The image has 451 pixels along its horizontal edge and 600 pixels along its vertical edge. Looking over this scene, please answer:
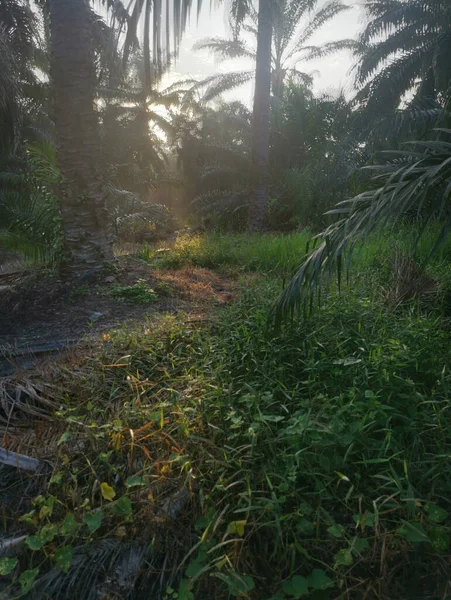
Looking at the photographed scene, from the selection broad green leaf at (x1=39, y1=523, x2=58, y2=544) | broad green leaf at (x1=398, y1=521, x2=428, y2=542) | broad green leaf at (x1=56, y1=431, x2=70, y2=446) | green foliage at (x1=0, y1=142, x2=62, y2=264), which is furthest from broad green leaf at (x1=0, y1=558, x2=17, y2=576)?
green foliage at (x1=0, y1=142, x2=62, y2=264)

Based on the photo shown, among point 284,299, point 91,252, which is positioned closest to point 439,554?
point 284,299

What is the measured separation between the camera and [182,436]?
2.24 metres

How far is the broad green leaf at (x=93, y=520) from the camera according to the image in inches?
70.1

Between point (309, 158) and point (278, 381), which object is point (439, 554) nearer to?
point (278, 381)

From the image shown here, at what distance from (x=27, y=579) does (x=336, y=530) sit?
108cm

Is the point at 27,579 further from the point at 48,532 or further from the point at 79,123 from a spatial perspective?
the point at 79,123

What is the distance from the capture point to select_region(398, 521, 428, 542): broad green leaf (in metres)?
1.64

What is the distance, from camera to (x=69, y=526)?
1.80 m

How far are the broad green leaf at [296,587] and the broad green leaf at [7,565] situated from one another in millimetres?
962

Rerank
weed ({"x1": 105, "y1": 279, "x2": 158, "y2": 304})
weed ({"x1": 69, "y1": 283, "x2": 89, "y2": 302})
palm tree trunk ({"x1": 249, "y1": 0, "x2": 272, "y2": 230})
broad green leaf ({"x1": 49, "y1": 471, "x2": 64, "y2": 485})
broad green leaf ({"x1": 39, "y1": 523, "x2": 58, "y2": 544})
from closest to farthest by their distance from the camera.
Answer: broad green leaf ({"x1": 39, "y1": 523, "x2": 58, "y2": 544})
broad green leaf ({"x1": 49, "y1": 471, "x2": 64, "y2": 485})
weed ({"x1": 105, "y1": 279, "x2": 158, "y2": 304})
weed ({"x1": 69, "y1": 283, "x2": 89, "y2": 302})
palm tree trunk ({"x1": 249, "y1": 0, "x2": 272, "y2": 230})

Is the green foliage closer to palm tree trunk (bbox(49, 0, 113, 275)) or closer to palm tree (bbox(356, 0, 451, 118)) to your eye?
palm tree trunk (bbox(49, 0, 113, 275))

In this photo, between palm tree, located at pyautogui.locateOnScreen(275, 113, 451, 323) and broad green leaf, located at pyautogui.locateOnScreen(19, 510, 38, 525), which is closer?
broad green leaf, located at pyautogui.locateOnScreen(19, 510, 38, 525)

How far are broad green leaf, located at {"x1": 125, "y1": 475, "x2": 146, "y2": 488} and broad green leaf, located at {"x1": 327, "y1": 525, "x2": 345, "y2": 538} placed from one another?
748 mm

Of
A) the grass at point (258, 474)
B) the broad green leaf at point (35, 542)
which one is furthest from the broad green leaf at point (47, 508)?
the broad green leaf at point (35, 542)
